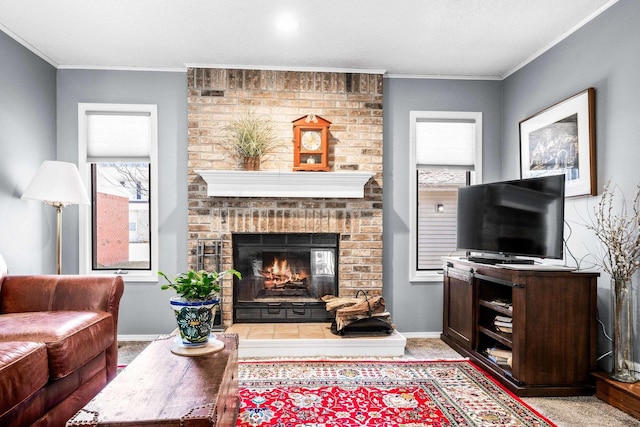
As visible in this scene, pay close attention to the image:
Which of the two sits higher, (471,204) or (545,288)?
(471,204)

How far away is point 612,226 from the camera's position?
8.82 ft

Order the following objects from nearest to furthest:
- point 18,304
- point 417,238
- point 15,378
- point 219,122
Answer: point 15,378
point 18,304
point 219,122
point 417,238

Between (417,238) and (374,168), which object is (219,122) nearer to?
(374,168)

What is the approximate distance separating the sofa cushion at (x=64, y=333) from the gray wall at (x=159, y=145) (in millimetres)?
1360

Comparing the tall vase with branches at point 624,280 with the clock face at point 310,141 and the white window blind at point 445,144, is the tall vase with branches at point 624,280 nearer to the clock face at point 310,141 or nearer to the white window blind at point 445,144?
the white window blind at point 445,144

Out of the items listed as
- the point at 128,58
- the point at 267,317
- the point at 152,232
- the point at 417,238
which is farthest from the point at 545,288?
the point at 128,58

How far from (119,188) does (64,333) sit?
216 centimetres

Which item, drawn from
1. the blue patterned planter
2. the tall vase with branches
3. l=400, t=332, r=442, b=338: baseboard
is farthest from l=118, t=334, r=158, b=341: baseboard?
the tall vase with branches

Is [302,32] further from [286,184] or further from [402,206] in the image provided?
[402,206]

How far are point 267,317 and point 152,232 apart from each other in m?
1.32

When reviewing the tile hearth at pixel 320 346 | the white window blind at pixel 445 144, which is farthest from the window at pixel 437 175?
the tile hearth at pixel 320 346

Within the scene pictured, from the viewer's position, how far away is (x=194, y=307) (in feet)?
6.48

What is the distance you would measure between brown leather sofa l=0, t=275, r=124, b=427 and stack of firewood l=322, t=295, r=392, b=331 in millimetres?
1701

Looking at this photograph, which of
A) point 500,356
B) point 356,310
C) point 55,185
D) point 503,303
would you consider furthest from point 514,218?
point 55,185
